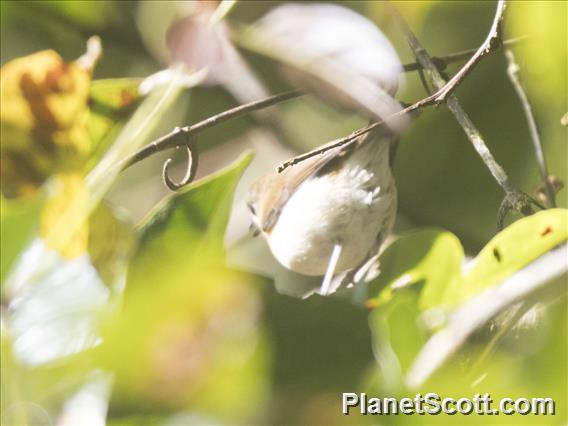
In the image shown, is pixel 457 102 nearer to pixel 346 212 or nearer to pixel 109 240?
pixel 346 212

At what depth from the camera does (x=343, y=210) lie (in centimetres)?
50

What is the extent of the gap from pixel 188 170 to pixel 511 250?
234 mm

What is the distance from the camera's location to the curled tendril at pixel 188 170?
0.54 m

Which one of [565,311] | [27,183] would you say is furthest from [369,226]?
[27,183]

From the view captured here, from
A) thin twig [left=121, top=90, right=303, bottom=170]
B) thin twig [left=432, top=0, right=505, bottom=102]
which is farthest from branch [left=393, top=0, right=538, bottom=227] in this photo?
thin twig [left=121, top=90, right=303, bottom=170]

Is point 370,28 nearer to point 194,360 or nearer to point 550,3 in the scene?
point 550,3

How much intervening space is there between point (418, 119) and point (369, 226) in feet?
0.26

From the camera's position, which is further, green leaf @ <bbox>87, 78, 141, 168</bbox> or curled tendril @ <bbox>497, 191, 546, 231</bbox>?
green leaf @ <bbox>87, 78, 141, 168</bbox>

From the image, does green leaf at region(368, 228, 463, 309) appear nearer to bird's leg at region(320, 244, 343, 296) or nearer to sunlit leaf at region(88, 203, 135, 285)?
bird's leg at region(320, 244, 343, 296)

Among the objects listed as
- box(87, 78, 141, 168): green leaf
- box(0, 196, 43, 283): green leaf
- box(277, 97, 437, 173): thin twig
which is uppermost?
box(87, 78, 141, 168): green leaf

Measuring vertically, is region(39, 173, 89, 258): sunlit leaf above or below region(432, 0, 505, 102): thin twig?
below

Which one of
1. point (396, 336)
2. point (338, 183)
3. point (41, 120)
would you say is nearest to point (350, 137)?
point (338, 183)

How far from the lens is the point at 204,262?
0.53 meters

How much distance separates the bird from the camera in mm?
496
